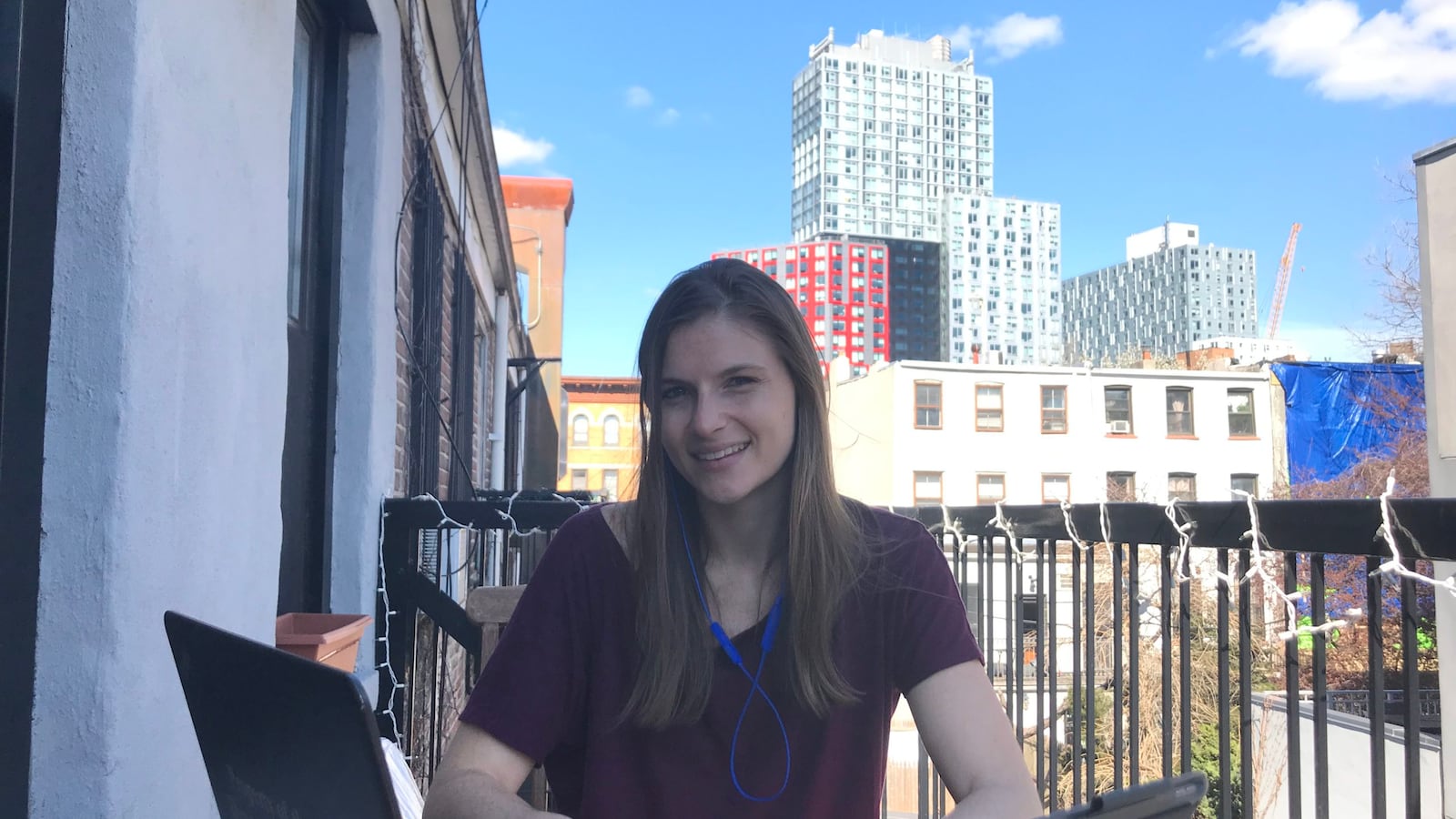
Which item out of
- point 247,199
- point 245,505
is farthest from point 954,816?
point 247,199

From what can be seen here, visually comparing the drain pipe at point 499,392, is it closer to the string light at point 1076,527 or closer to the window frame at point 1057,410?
the string light at point 1076,527

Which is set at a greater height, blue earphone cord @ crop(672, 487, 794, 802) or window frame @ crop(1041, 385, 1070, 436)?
window frame @ crop(1041, 385, 1070, 436)

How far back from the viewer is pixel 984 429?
36.4m

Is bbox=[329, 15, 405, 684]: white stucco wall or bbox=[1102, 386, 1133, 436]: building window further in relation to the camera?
bbox=[1102, 386, 1133, 436]: building window

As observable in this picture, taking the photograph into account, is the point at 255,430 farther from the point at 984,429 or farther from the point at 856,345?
the point at 856,345

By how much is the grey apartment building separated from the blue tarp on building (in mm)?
68062

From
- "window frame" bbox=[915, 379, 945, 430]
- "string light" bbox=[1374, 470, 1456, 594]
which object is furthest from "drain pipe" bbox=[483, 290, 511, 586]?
"window frame" bbox=[915, 379, 945, 430]

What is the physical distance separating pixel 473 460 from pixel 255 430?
554 centimetres

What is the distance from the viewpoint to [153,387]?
4.70ft

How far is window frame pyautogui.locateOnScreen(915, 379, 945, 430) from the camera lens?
118 ft

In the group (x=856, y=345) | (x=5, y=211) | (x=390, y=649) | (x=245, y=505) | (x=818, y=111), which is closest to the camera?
(x=5, y=211)

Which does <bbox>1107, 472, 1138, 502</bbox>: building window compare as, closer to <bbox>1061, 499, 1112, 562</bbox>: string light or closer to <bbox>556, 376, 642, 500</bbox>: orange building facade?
<bbox>556, 376, 642, 500</bbox>: orange building facade

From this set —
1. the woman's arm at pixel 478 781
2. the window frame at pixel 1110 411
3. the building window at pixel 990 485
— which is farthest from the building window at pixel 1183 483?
the woman's arm at pixel 478 781

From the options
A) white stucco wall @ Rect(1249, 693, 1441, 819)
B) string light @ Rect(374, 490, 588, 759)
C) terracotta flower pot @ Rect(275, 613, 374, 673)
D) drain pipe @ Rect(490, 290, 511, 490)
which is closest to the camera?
terracotta flower pot @ Rect(275, 613, 374, 673)
